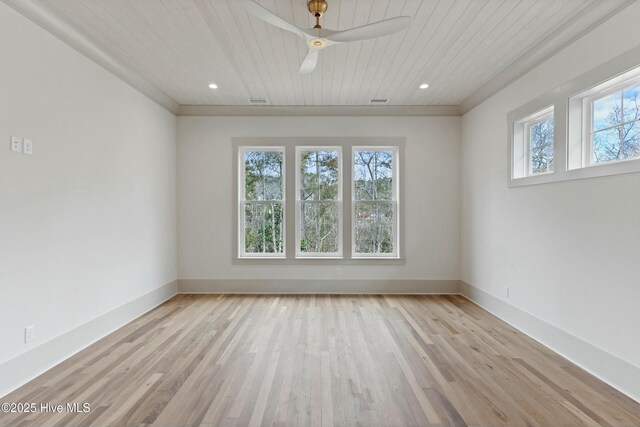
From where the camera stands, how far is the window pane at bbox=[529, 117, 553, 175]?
10.4 feet

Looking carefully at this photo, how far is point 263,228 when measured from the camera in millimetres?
4965

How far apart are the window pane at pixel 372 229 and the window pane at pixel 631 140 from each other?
2868mm

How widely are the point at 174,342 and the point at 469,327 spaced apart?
3.07 metres

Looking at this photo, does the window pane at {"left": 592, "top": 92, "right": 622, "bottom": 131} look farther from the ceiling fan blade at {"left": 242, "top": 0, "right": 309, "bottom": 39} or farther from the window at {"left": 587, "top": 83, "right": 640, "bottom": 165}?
the ceiling fan blade at {"left": 242, "top": 0, "right": 309, "bottom": 39}

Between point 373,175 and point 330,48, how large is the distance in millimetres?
2315

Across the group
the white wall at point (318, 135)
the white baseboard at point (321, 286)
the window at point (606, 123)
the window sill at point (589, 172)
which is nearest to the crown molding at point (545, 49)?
the window at point (606, 123)

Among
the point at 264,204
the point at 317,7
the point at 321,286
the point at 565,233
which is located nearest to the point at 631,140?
the point at 565,233

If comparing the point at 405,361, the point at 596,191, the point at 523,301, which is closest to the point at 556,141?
the point at 596,191

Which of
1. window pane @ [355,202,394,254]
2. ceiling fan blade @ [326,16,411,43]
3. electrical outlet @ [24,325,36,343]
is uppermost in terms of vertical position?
ceiling fan blade @ [326,16,411,43]

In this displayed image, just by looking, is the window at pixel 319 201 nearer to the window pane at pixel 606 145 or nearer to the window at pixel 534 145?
the window at pixel 534 145

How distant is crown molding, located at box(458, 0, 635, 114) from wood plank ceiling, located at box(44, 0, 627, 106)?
21 millimetres

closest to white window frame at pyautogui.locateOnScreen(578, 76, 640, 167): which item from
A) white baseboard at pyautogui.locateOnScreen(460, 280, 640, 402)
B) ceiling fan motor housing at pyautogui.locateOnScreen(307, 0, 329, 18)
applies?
white baseboard at pyautogui.locateOnScreen(460, 280, 640, 402)

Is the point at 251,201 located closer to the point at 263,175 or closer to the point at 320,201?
the point at 263,175

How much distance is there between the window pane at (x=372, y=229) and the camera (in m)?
4.96
